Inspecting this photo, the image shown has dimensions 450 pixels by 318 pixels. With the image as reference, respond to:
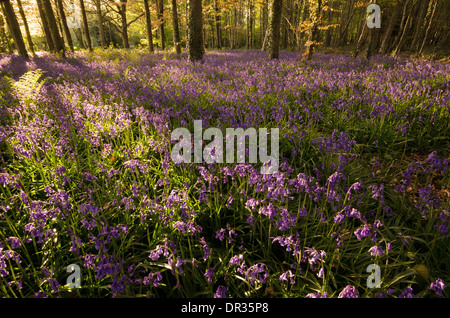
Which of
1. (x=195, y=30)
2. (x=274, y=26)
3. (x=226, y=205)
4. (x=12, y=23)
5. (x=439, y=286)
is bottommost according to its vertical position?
(x=226, y=205)

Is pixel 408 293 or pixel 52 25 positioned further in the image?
pixel 52 25

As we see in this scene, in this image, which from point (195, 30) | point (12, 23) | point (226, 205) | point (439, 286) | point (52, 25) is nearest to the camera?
point (439, 286)

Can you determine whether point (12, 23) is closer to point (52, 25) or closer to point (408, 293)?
point (52, 25)

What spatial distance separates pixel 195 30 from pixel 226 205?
10952mm

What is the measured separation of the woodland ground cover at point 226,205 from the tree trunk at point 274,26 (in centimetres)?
706

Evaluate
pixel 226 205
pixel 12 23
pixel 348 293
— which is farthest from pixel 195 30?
pixel 348 293

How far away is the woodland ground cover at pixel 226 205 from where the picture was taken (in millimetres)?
1874

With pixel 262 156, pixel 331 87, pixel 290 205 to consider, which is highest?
pixel 331 87

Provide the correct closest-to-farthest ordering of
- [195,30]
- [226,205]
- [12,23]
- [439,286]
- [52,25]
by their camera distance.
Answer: [439,286], [226,205], [195,30], [12,23], [52,25]

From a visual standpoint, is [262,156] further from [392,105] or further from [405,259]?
[392,105]

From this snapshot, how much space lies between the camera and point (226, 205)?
2.33 meters
